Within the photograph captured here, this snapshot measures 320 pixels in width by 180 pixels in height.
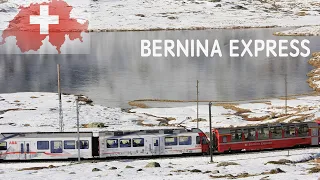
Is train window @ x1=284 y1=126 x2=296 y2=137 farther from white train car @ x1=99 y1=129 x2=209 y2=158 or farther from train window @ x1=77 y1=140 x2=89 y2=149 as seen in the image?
train window @ x1=77 y1=140 x2=89 y2=149

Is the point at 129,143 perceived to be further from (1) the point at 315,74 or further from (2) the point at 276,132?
(1) the point at 315,74

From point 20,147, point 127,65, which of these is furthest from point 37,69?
point 20,147

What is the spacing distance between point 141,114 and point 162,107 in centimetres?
757

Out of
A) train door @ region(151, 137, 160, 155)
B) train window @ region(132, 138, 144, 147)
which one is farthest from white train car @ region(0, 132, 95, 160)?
train door @ region(151, 137, 160, 155)

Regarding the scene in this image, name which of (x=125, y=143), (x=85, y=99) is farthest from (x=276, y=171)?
(x=85, y=99)

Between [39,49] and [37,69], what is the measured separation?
36.6m

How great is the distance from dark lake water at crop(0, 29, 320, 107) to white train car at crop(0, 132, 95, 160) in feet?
128

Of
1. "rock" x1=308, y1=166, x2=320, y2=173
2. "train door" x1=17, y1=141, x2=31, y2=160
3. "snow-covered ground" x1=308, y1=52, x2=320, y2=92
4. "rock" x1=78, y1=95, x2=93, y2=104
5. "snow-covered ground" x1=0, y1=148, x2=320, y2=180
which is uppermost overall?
"snow-covered ground" x1=308, y1=52, x2=320, y2=92

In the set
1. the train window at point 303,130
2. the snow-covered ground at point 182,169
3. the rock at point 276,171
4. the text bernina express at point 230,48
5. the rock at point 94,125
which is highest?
the text bernina express at point 230,48

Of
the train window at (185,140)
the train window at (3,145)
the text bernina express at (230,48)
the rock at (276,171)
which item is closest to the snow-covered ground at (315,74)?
the text bernina express at (230,48)

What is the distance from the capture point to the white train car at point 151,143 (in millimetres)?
56344

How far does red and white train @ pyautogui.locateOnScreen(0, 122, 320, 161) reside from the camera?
2195 inches

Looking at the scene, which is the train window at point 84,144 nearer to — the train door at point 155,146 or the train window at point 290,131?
the train door at point 155,146

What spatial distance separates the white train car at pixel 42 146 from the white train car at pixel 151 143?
184cm
